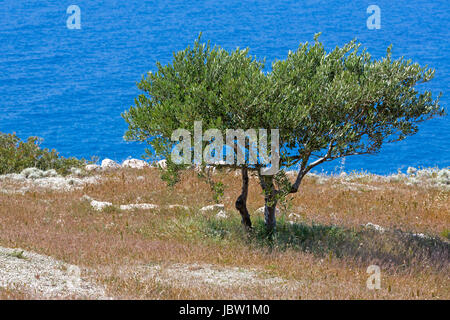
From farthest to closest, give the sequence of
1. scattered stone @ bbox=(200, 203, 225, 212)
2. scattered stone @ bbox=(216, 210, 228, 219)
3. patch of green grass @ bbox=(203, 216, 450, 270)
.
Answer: scattered stone @ bbox=(200, 203, 225, 212) < scattered stone @ bbox=(216, 210, 228, 219) < patch of green grass @ bbox=(203, 216, 450, 270)

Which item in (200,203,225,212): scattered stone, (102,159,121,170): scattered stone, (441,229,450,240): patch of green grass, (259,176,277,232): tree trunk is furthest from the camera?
(102,159,121,170): scattered stone

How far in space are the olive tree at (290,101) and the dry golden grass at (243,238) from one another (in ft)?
6.98

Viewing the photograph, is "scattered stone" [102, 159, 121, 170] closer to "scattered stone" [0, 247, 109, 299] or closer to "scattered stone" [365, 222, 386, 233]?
"scattered stone" [365, 222, 386, 233]

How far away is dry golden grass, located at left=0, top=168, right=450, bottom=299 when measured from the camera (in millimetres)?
12438

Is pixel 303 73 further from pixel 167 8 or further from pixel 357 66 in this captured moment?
pixel 167 8

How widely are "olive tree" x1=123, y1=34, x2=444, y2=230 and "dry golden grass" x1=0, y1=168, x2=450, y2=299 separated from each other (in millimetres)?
2127

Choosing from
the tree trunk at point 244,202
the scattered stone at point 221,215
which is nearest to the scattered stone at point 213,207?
the scattered stone at point 221,215

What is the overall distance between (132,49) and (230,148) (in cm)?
6083

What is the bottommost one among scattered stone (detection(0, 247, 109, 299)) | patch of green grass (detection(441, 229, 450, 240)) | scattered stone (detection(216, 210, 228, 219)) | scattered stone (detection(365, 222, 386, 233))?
scattered stone (detection(0, 247, 109, 299))

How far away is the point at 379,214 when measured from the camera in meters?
23.6

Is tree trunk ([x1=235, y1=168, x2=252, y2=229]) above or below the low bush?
below

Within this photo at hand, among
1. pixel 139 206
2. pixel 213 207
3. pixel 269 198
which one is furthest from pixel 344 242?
pixel 139 206

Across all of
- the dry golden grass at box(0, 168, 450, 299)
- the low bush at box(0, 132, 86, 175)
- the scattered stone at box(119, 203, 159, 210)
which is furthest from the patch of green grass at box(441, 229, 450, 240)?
the low bush at box(0, 132, 86, 175)

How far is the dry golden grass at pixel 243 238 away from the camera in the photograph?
12.4 metres
